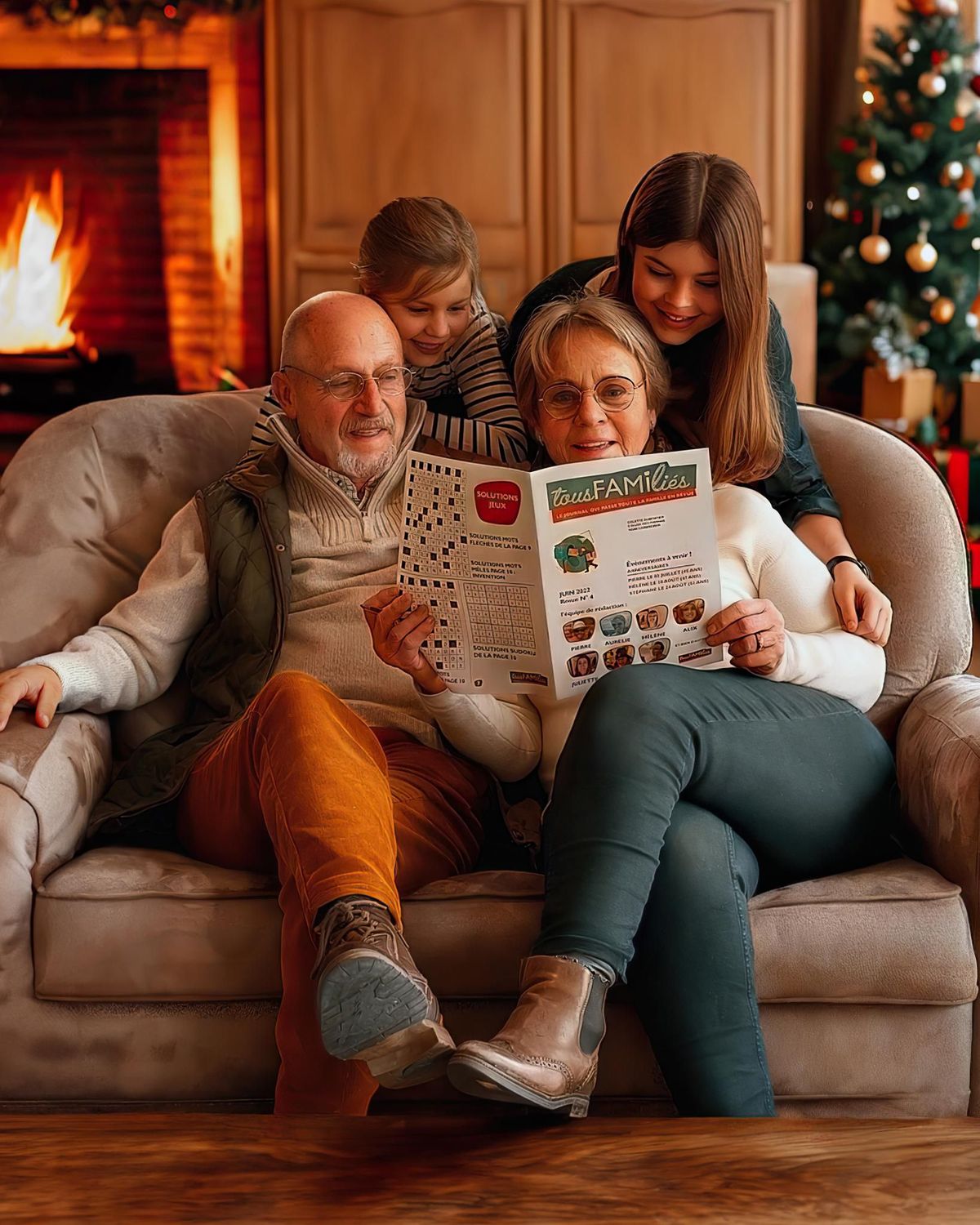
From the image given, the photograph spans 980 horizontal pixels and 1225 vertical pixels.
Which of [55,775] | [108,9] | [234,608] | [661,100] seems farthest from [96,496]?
[108,9]

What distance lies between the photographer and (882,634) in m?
1.71

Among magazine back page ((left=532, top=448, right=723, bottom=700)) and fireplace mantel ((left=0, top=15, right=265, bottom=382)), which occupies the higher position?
fireplace mantel ((left=0, top=15, right=265, bottom=382))

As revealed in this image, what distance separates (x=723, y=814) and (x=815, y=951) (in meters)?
0.18

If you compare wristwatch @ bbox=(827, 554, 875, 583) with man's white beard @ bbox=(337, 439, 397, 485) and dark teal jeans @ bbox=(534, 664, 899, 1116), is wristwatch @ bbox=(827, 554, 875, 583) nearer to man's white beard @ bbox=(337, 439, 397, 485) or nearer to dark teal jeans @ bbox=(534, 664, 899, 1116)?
dark teal jeans @ bbox=(534, 664, 899, 1116)

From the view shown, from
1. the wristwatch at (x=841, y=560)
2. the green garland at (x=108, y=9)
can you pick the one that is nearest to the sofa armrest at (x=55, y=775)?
the wristwatch at (x=841, y=560)

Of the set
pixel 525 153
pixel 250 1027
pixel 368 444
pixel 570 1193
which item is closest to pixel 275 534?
pixel 368 444

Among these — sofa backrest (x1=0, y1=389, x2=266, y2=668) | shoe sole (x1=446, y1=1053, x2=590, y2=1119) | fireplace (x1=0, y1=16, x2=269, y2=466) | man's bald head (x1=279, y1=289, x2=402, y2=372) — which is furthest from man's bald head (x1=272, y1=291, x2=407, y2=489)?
fireplace (x1=0, y1=16, x2=269, y2=466)

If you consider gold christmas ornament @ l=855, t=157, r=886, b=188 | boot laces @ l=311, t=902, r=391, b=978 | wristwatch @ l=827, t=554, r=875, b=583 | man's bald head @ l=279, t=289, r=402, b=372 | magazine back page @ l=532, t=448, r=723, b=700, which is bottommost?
boot laces @ l=311, t=902, r=391, b=978

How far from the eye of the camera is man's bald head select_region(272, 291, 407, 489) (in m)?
1.87

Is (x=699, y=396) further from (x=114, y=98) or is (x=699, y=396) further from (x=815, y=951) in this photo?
(x=114, y=98)

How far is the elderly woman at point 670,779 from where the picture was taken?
135 centimetres

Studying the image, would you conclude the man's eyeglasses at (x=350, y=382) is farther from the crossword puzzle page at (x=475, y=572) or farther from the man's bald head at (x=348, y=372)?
the crossword puzzle page at (x=475, y=572)

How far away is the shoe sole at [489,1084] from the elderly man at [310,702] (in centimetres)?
6

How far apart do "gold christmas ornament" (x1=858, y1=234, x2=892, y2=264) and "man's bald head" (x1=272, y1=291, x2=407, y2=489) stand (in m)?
2.71
